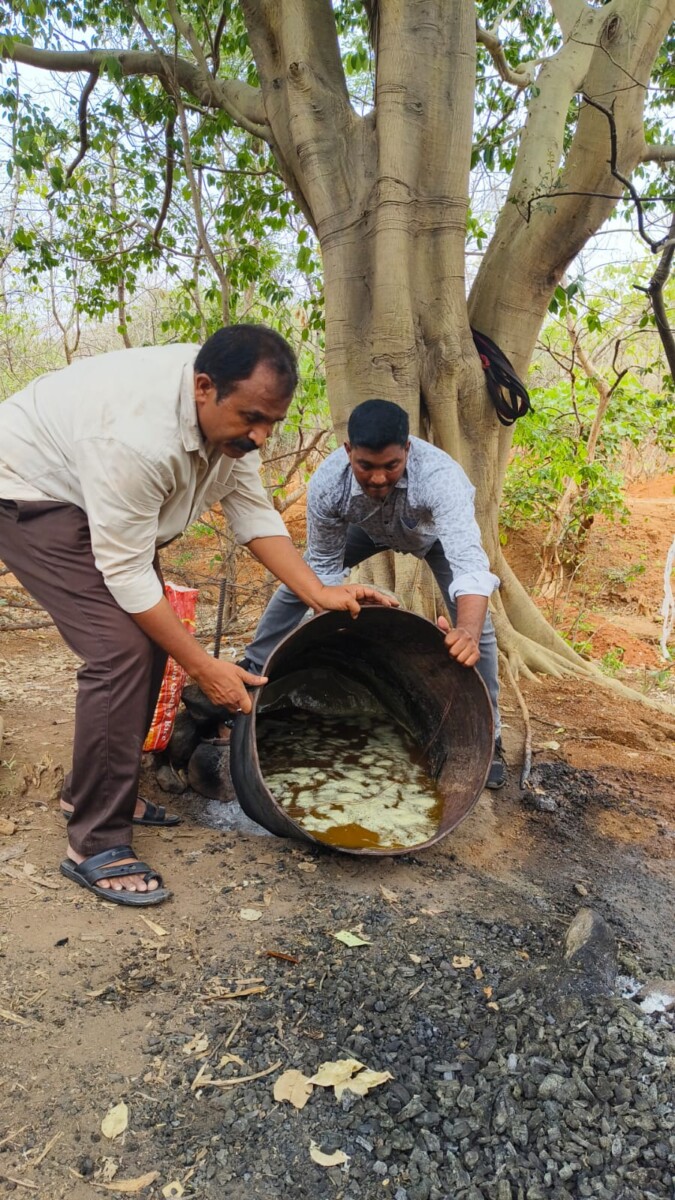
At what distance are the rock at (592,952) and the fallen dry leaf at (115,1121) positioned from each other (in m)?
1.11

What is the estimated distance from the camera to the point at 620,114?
407 centimetres

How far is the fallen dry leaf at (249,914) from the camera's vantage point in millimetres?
2413

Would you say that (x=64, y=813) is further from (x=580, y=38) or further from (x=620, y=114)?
(x=580, y=38)

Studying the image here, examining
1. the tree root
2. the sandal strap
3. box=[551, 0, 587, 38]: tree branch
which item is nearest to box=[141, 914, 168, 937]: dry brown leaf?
the sandal strap

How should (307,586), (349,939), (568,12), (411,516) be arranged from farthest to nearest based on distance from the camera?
(568,12), (411,516), (307,586), (349,939)

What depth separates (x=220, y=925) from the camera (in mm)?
2369

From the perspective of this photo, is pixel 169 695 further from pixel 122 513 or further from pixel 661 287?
pixel 661 287

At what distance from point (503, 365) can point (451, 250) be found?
2.05 ft

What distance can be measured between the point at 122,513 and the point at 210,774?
1.39 metres

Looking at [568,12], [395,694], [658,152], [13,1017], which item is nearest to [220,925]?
[13,1017]

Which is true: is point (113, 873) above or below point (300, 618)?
below

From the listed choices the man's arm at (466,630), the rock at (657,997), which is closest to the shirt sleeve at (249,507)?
the man's arm at (466,630)

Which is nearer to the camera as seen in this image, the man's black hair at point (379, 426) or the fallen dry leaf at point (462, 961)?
the fallen dry leaf at point (462, 961)

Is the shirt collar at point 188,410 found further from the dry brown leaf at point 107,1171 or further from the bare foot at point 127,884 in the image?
the dry brown leaf at point 107,1171
